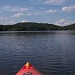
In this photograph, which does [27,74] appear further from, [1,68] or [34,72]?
[1,68]

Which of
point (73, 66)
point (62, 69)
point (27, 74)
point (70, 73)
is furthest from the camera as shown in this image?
point (73, 66)

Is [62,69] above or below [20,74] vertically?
below

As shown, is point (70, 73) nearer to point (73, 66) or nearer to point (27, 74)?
point (73, 66)

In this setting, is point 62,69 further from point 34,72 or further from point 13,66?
point 34,72

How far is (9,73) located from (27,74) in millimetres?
14797

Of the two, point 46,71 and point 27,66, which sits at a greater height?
point 27,66

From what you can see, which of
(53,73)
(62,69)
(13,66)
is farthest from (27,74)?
(13,66)

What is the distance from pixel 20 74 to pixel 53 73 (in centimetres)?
1452

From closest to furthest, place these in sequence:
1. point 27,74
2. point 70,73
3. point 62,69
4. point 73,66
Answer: point 27,74 < point 70,73 < point 62,69 < point 73,66

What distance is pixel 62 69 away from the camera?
34.6 metres

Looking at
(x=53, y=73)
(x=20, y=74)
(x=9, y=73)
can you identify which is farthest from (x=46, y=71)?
(x=20, y=74)

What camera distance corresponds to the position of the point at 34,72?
18.0m

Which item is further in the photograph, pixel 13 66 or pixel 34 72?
pixel 13 66

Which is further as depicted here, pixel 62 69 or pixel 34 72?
pixel 62 69
